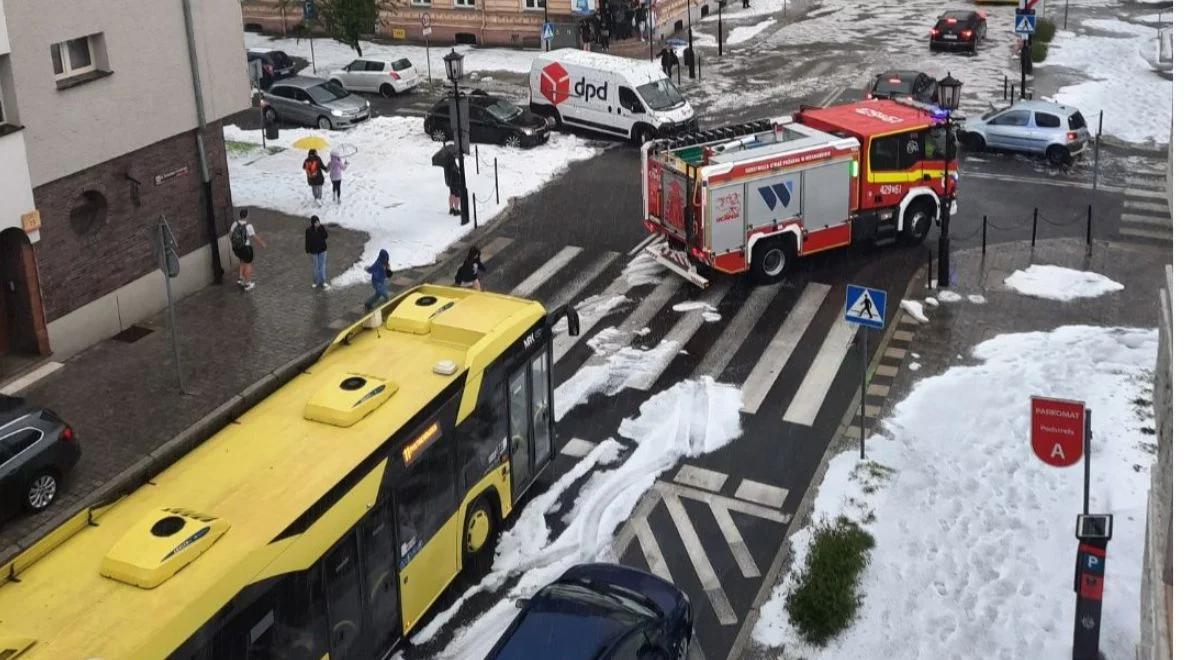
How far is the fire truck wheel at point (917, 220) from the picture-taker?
85.4 feet

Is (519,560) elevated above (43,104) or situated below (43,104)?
below

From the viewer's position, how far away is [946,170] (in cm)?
2391

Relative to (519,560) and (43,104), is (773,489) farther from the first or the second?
(43,104)

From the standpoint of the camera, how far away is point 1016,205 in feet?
94.5

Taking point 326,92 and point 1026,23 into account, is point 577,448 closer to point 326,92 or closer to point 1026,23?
point 326,92

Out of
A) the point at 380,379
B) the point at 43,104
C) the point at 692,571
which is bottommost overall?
the point at 692,571

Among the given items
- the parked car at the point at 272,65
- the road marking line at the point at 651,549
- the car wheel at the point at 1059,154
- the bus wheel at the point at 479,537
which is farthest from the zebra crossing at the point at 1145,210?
the parked car at the point at 272,65

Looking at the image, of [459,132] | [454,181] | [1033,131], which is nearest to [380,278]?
[459,132]

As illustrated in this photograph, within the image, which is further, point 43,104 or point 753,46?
point 753,46

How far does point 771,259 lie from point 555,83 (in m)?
13.9

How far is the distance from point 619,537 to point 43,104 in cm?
1246

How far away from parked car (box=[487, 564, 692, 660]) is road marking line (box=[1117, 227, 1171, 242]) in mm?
17257

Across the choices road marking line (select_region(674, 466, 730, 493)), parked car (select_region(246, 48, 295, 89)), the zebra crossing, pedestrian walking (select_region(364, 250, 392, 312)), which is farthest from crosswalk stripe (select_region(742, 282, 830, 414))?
parked car (select_region(246, 48, 295, 89))

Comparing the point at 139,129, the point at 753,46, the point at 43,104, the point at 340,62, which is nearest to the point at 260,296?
the point at 139,129
